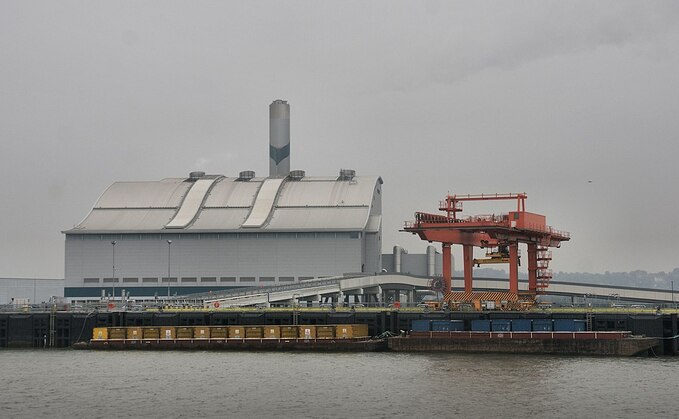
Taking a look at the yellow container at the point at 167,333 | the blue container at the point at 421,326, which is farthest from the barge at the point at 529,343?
the yellow container at the point at 167,333

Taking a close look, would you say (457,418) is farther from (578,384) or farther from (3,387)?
(3,387)

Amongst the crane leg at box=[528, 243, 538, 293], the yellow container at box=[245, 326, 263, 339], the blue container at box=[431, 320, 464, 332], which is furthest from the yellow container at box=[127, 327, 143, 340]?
the crane leg at box=[528, 243, 538, 293]

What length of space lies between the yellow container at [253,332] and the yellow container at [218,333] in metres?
2.33

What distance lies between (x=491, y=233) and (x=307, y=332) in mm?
27072

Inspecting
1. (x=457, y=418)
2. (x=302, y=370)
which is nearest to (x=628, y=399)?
(x=457, y=418)

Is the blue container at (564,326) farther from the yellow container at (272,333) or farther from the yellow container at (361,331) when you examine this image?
the yellow container at (272,333)

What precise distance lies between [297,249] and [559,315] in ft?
296

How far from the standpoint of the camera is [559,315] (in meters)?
110

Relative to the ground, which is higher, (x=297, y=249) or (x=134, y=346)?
(x=297, y=249)

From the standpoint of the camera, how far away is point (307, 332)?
110250mm

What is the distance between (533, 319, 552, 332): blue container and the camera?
105 metres

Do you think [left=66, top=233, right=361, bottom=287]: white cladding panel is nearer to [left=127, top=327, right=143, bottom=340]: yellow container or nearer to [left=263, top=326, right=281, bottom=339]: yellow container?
[left=127, top=327, right=143, bottom=340]: yellow container

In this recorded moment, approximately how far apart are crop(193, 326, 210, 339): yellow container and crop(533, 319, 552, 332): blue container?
33.0 meters

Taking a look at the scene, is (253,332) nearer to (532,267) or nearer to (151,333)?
(151,333)
